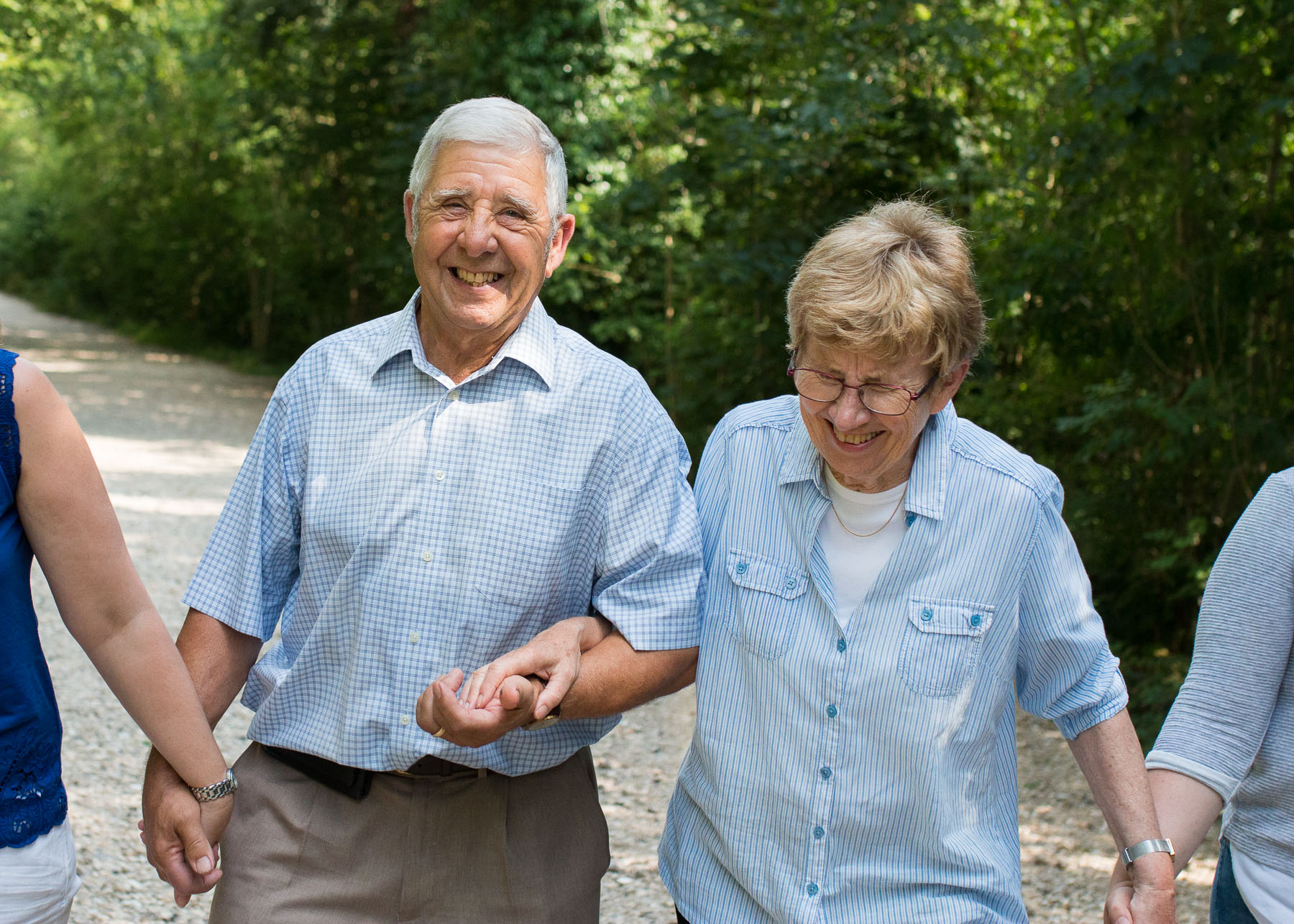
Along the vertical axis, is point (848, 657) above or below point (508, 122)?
below

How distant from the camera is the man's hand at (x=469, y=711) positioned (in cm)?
178

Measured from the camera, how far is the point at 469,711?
1.78 metres

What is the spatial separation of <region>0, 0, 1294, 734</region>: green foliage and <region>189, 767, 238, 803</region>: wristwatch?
4116 millimetres

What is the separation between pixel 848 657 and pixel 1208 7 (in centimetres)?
425

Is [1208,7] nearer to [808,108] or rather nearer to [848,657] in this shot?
[808,108]

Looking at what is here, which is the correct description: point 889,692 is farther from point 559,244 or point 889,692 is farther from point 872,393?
point 559,244

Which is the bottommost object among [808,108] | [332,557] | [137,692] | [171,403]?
[171,403]

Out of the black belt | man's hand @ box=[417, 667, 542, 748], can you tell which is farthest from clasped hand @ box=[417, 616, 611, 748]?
the black belt

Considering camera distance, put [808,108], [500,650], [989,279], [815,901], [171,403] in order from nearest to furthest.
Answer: [815,901] → [500,650] → [989,279] → [808,108] → [171,403]

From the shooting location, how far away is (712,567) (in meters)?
2.18

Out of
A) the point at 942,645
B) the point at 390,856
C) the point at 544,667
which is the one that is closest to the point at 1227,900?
the point at 942,645

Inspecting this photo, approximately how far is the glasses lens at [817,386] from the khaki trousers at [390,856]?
2.88 feet

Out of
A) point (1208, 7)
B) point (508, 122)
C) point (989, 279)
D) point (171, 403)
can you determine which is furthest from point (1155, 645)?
point (171, 403)

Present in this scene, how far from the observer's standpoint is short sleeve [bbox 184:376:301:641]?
2.20 meters
